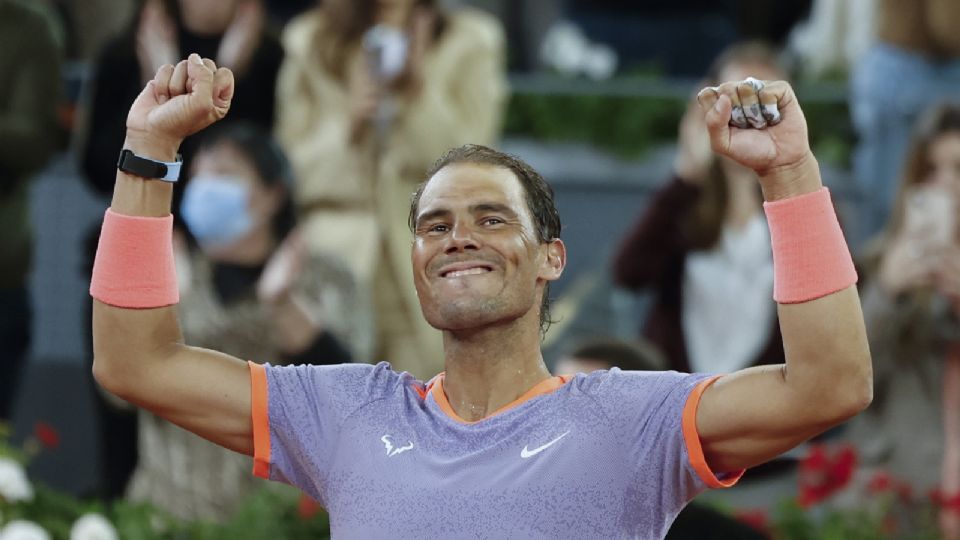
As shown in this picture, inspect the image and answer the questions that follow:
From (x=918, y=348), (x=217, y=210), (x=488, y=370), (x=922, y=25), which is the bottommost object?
(x=918, y=348)

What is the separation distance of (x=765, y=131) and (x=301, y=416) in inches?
37.1

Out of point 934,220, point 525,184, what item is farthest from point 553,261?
point 934,220

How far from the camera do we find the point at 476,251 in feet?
11.2

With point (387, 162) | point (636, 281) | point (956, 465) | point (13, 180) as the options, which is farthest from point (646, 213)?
point (13, 180)

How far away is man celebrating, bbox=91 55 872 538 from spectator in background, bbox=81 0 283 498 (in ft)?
10.6

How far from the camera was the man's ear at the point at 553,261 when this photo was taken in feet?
11.7

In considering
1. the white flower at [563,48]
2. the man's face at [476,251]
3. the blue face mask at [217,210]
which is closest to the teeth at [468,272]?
the man's face at [476,251]

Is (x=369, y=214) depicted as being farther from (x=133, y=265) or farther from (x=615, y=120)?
(x=133, y=265)

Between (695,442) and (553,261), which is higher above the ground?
(553,261)

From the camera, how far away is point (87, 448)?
7.75 metres

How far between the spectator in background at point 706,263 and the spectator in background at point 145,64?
1451mm

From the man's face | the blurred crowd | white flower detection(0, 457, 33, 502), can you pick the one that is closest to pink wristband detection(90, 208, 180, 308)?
the man's face

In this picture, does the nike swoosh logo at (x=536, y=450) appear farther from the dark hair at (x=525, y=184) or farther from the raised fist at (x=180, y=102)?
the raised fist at (x=180, y=102)

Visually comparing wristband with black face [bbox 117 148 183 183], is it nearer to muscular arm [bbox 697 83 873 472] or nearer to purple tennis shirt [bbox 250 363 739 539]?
purple tennis shirt [bbox 250 363 739 539]
